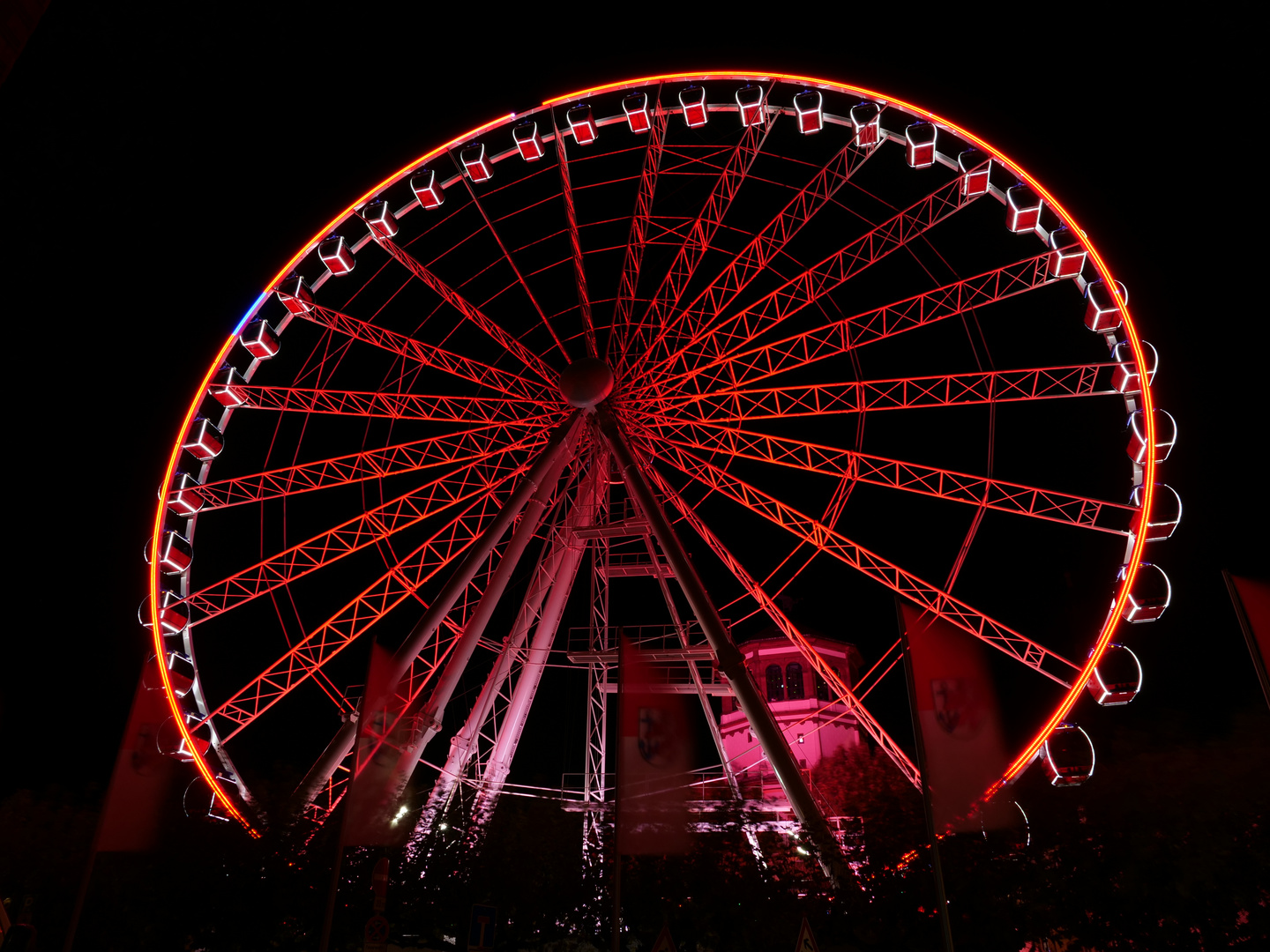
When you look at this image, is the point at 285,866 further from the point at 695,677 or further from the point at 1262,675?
the point at 1262,675

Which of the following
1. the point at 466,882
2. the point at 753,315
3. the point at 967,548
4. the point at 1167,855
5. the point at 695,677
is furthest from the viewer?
the point at 695,677

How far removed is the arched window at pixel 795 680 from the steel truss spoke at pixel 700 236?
109 ft

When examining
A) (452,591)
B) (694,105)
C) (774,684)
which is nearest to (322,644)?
(452,591)

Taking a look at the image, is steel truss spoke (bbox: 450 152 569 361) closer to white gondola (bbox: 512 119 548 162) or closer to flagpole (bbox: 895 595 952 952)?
white gondola (bbox: 512 119 548 162)

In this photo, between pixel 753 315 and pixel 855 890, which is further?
pixel 753 315

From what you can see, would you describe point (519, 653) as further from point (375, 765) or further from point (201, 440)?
point (201, 440)

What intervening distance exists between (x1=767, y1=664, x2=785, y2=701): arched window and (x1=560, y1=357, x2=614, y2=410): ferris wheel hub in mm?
34058

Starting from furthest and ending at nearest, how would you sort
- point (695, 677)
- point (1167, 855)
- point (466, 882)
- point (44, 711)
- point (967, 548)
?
point (44, 711)
point (695, 677)
point (967, 548)
point (466, 882)
point (1167, 855)

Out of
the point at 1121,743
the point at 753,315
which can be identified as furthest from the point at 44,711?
the point at 1121,743

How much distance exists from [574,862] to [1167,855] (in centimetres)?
→ 718

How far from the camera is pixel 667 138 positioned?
18.9m

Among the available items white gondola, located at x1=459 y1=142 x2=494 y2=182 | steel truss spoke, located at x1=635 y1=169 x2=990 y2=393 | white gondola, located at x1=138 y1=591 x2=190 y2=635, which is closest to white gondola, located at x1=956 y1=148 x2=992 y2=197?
steel truss spoke, located at x1=635 y1=169 x2=990 y2=393

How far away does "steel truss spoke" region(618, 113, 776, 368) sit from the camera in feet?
58.4

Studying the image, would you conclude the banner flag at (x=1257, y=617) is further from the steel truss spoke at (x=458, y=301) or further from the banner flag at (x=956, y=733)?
the steel truss spoke at (x=458, y=301)
